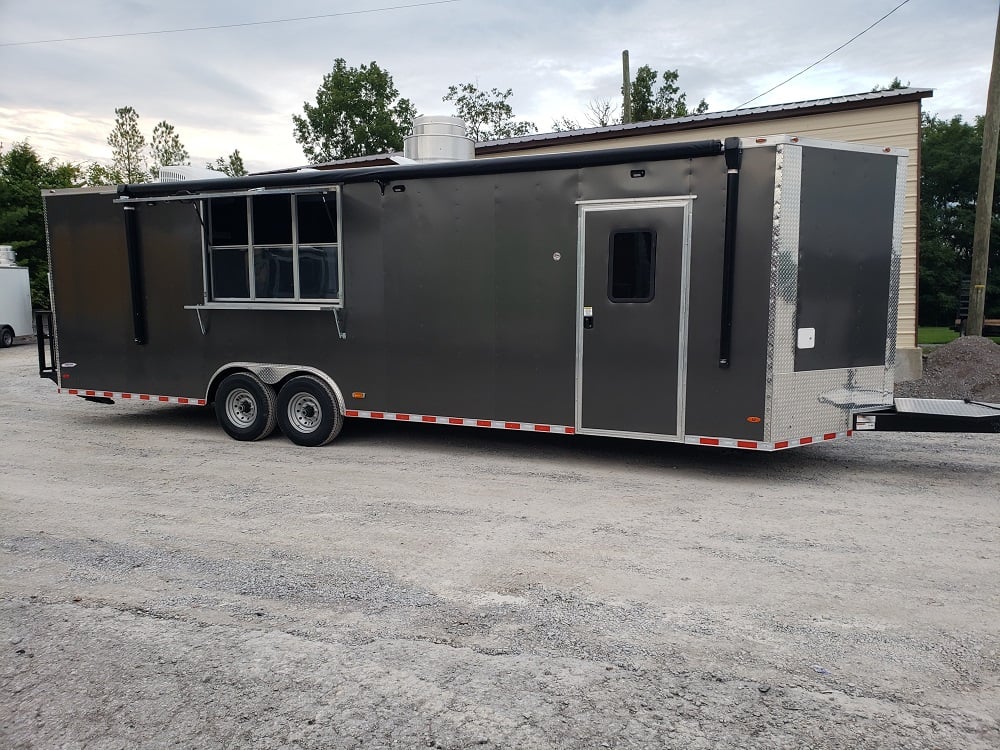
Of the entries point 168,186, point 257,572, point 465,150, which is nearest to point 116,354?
point 168,186

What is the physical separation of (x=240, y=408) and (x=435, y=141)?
3.89 metres

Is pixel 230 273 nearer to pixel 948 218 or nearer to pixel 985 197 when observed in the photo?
pixel 985 197

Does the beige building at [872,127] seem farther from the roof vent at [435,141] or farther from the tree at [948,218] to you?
the tree at [948,218]

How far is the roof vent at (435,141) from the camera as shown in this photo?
8984mm

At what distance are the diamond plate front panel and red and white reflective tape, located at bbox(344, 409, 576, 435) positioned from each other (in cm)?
191

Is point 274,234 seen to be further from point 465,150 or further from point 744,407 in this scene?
point 744,407

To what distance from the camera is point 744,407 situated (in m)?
6.76

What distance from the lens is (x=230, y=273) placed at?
9.05m

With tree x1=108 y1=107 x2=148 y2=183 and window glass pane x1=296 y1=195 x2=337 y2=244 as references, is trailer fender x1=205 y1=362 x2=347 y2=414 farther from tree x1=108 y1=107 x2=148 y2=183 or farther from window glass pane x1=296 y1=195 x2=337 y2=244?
tree x1=108 y1=107 x2=148 y2=183

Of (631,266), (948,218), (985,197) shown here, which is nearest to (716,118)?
(985,197)

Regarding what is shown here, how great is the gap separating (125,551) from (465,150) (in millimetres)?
5884

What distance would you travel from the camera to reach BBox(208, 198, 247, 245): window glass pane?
29.2 feet

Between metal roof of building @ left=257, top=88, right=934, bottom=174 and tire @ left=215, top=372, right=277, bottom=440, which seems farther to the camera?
metal roof of building @ left=257, top=88, right=934, bottom=174

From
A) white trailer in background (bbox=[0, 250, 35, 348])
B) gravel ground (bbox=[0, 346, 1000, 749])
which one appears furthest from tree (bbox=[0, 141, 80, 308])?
gravel ground (bbox=[0, 346, 1000, 749])
